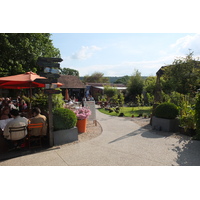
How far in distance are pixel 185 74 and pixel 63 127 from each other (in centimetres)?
1081

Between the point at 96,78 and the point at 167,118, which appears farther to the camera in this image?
the point at 96,78

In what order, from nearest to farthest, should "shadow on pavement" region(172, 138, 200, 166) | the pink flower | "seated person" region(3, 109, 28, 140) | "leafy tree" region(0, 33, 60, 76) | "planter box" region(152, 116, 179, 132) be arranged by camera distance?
"shadow on pavement" region(172, 138, 200, 166) → "seated person" region(3, 109, 28, 140) → the pink flower → "planter box" region(152, 116, 179, 132) → "leafy tree" region(0, 33, 60, 76)

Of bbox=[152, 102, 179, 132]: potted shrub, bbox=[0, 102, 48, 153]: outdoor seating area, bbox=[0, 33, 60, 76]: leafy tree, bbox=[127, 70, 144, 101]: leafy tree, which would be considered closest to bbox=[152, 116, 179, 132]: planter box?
bbox=[152, 102, 179, 132]: potted shrub

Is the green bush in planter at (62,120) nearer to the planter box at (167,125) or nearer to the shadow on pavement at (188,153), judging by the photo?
the shadow on pavement at (188,153)

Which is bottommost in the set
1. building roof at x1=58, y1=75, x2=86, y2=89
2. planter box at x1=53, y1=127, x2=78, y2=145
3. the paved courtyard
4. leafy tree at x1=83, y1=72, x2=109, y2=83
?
the paved courtyard

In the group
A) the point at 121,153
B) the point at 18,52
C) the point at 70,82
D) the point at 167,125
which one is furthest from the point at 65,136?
the point at 70,82

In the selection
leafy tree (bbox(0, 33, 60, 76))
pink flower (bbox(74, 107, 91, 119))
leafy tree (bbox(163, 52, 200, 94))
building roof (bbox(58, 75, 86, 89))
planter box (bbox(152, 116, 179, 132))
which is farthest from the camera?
building roof (bbox(58, 75, 86, 89))

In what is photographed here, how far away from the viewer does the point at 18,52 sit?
15.1 meters

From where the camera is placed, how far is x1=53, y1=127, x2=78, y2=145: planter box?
5.12 meters

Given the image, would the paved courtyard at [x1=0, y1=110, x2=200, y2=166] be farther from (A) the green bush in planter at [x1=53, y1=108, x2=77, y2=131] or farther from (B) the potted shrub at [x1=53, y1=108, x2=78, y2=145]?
(A) the green bush in planter at [x1=53, y1=108, x2=77, y2=131]

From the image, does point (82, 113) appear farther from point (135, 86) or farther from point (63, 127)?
point (135, 86)

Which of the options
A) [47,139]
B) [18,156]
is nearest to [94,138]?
[47,139]

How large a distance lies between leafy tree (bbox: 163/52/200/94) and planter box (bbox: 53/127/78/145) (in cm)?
967

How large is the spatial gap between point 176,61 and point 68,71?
74312mm
